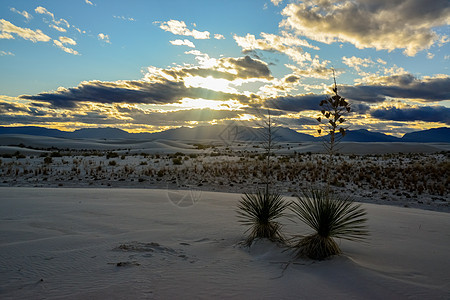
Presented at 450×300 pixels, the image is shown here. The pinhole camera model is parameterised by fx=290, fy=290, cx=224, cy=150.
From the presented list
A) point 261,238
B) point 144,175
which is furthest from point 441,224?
A: point 144,175

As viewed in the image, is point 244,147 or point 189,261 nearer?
point 189,261

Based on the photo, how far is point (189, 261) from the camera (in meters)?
5.01

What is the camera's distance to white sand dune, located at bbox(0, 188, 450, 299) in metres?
3.80

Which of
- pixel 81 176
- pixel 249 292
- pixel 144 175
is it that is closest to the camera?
pixel 249 292

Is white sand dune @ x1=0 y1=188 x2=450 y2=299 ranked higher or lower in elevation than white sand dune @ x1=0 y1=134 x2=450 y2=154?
lower

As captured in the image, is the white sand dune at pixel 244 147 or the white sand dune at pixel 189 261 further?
the white sand dune at pixel 244 147

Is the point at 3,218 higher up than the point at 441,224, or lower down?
lower down

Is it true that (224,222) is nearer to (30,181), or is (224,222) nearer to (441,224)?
(441,224)

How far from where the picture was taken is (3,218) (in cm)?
777

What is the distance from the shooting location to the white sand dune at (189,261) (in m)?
3.80

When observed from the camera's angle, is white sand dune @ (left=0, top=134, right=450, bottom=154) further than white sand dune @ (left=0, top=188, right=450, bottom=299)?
Yes

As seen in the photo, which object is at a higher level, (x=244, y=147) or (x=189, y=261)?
(x=244, y=147)

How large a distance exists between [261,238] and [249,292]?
2399mm

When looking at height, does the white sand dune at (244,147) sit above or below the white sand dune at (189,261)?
above
